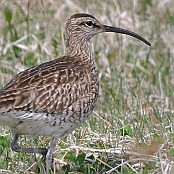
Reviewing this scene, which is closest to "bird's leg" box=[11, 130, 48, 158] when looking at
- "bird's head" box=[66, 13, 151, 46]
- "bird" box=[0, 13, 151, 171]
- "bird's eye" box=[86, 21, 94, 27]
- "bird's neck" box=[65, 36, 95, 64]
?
"bird" box=[0, 13, 151, 171]

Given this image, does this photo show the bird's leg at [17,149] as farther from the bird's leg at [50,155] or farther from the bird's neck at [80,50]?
the bird's neck at [80,50]

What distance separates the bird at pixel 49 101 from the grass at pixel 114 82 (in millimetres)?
319

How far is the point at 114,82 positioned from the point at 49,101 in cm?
365

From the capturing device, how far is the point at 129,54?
12.1 m

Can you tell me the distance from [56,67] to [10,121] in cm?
83

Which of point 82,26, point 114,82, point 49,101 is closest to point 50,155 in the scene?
point 49,101

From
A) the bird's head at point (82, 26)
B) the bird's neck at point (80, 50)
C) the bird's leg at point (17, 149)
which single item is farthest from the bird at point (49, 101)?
the bird's head at point (82, 26)

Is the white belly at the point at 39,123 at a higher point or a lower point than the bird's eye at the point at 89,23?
lower

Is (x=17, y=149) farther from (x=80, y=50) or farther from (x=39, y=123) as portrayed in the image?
(x=80, y=50)

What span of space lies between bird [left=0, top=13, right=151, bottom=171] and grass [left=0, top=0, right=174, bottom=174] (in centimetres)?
32

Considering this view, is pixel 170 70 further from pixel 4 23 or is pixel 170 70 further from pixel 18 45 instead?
pixel 4 23

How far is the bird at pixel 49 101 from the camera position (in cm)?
727

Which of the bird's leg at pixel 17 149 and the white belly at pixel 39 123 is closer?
the white belly at pixel 39 123

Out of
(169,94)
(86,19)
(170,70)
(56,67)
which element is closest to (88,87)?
(56,67)
